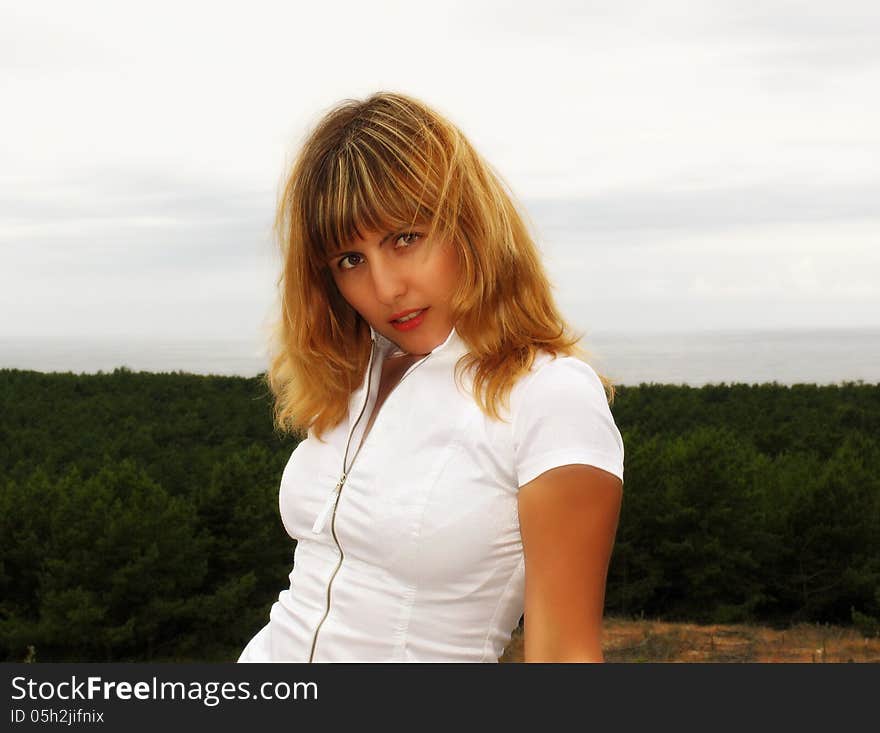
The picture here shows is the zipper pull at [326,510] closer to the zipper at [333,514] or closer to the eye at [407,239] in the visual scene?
the zipper at [333,514]

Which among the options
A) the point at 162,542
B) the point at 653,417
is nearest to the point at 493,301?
the point at 162,542

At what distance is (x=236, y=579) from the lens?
1208 centimetres

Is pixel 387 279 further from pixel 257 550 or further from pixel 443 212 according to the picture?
pixel 257 550

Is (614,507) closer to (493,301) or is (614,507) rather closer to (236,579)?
(493,301)

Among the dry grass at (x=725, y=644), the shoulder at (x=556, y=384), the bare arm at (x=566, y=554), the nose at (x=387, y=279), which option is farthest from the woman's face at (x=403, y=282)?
the dry grass at (x=725, y=644)

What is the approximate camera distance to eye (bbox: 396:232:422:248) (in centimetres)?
200

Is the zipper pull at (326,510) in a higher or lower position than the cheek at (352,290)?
lower

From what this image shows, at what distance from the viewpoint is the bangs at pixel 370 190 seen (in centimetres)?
194

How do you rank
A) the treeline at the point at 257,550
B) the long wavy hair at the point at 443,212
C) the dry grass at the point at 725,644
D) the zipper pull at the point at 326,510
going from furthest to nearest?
the treeline at the point at 257,550, the dry grass at the point at 725,644, the zipper pull at the point at 326,510, the long wavy hair at the point at 443,212

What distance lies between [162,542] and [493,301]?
978cm

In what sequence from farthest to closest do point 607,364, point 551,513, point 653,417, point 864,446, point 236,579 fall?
point 653,417
point 864,446
point 236,579
point 607,364
point 551,513

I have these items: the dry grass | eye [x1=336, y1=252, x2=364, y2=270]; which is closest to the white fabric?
eye [x1=336, y1=252, x2=364, y2=270]

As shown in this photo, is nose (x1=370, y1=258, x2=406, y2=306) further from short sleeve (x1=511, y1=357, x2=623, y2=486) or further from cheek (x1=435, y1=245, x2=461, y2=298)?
short sleeve (x1=511, y1=357, x2=623, y2=486)

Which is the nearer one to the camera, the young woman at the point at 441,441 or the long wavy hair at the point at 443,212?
the young woman at the point at 441,441
